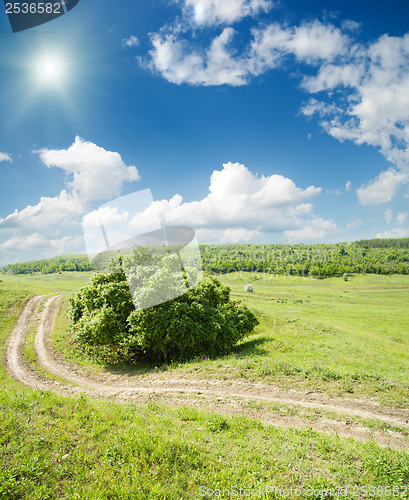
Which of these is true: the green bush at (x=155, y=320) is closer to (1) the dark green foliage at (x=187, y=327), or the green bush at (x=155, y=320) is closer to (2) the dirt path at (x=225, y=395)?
(1) the dark green foliage at (x=187, y=327)

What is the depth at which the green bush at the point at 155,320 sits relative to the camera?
21.2 meters

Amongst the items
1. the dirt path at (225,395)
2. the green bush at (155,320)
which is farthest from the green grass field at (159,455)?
the green bush at (155,320)

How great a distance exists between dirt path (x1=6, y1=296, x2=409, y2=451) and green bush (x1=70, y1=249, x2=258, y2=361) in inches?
129

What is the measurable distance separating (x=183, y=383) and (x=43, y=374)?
514 inches

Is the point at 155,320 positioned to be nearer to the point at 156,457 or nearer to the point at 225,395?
the point at 225,395

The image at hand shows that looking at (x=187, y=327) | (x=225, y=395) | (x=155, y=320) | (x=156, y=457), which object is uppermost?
(x=155, y=320)

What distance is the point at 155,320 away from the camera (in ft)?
69.4

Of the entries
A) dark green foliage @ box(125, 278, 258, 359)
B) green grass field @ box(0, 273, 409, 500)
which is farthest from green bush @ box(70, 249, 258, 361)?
green grass field @ box(0, 273, 409, 500)

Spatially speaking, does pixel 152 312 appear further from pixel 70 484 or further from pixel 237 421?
pixel 70 484

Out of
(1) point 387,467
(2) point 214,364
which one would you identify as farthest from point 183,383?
(1) point 387,467

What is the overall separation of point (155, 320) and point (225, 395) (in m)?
9.39

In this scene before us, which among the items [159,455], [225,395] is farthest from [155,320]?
[159,455]

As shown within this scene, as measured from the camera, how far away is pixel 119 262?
83.3 feet

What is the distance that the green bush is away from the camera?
2123 cm
